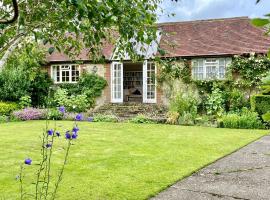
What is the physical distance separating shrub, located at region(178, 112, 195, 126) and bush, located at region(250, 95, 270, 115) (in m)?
2.80

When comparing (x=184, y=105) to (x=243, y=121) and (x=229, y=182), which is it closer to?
(x=243, y=121)

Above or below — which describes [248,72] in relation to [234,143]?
above

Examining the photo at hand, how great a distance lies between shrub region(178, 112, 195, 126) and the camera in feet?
54.5

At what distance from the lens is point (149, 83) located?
21969mm

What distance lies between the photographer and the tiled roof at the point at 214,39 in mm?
20406

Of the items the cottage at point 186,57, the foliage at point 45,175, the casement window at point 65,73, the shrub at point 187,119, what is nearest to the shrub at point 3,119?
the cottage at point 186,57

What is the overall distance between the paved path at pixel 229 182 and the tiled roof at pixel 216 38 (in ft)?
40.2

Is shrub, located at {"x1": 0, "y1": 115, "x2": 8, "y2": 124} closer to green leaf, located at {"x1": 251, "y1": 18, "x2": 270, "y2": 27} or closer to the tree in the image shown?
the tree

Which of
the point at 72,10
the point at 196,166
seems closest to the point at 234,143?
the point at 196,166

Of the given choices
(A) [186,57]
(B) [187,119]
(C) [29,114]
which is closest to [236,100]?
(B) [187,119]

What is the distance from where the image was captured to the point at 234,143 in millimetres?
10969

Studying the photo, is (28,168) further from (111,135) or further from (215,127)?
(215,127)

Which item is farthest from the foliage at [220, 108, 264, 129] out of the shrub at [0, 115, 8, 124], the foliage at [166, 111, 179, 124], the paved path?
the shrub at [0, 115, 8, 124]

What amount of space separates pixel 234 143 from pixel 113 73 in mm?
12822
